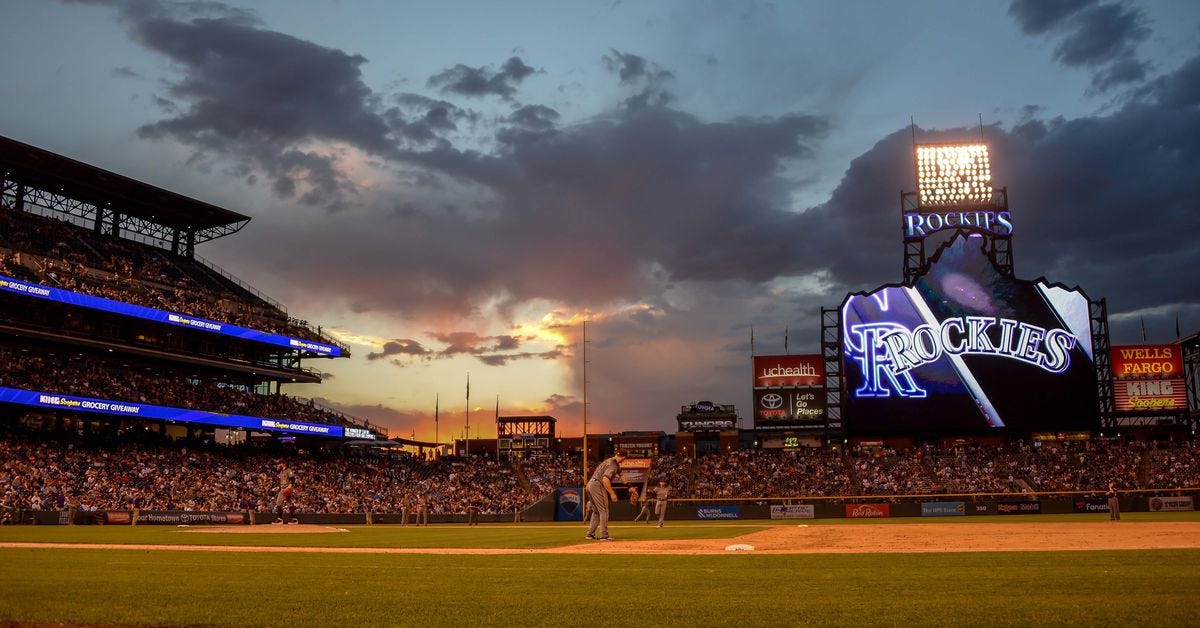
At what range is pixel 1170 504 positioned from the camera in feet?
140

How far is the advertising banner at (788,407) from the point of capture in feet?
211

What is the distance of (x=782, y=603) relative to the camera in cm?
855

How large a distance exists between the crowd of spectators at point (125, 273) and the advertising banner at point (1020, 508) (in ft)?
154

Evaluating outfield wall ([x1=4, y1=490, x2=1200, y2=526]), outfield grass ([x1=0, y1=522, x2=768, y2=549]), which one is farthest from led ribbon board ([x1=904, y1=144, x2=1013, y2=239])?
outfield grass ([x1=0, y1=522, x2=768, y2=549])

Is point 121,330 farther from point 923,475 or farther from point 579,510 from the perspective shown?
→ point 923,475

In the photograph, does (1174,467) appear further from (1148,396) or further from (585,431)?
(585,431)

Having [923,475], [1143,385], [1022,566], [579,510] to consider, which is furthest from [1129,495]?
[1022,566]

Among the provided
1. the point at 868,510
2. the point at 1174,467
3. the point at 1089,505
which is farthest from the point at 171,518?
the point at 1174,467

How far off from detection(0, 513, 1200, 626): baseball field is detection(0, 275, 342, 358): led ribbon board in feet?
127

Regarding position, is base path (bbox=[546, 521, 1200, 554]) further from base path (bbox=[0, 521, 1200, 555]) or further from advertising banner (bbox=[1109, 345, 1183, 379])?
advertising banner (bbox=[1109, 345, 1183, 379])

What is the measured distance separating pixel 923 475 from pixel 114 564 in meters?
51.0

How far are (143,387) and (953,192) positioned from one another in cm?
5272

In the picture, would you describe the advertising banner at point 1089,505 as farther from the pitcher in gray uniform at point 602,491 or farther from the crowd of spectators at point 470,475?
the pitcher in gray uniform at point 602,491

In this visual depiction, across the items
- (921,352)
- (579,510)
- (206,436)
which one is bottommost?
(579,510)
